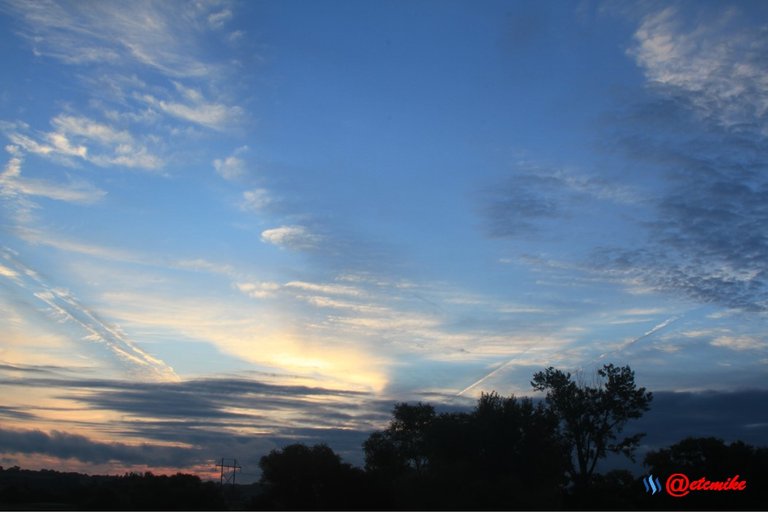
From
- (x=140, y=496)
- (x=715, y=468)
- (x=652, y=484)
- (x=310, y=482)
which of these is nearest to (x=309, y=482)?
(x=310, y=482)

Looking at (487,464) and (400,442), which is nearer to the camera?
(487,464)

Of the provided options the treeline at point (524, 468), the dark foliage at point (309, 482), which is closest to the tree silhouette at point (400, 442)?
the treeline at point (524, 468)

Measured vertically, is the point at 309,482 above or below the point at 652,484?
above

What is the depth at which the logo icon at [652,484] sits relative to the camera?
62.0 m

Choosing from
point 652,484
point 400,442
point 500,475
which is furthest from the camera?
point 400,442

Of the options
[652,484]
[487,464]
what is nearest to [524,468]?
[487,464]

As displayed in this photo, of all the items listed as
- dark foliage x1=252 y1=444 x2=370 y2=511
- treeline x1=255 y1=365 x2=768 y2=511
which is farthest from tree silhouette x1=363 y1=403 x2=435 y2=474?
dark foliage x1=252 y1=444 x2=370 y2=511

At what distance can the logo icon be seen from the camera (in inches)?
2442

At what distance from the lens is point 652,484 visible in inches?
2499

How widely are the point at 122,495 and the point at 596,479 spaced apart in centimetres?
4267

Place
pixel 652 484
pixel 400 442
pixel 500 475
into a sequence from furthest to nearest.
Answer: pixel 400 442 → pixel 652 484 → pixel 500 475

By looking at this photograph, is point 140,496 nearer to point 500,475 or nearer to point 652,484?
point 500,475

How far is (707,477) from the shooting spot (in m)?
64.4

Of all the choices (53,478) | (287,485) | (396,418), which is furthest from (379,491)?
(53,478)
